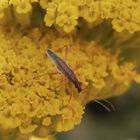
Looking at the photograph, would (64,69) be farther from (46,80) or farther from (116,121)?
(116,121)

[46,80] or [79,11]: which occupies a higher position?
[79,11]

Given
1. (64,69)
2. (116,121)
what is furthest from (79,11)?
(116,121)

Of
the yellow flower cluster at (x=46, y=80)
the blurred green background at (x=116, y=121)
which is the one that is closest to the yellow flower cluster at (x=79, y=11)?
the yellow flower cluster at (x=46, y=80)

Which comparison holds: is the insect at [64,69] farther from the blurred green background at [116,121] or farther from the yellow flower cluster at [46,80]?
the blurred green background at [116,121]

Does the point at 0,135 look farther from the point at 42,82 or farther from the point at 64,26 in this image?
the point at 64,26

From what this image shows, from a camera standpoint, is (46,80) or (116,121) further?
(116,121)

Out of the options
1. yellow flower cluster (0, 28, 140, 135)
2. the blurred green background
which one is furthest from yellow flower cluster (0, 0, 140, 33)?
the blurred green background

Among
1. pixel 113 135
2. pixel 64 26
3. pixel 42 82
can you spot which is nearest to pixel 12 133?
pixel 42 82
